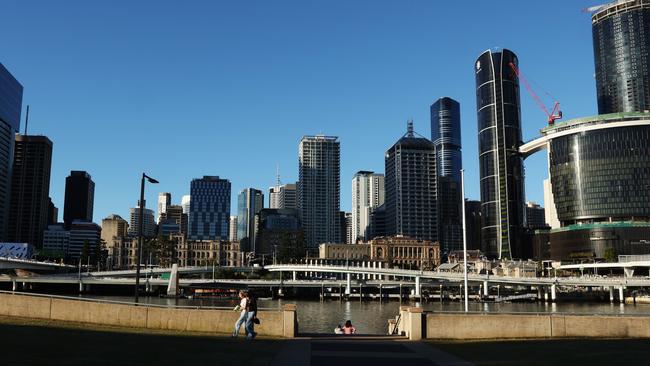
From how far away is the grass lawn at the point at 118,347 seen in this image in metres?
18.4

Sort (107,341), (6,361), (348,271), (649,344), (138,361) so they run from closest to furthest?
(6,361), (138,361), (107,341), (649,344), (348,271)

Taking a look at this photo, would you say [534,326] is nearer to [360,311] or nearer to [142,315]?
[142,315]

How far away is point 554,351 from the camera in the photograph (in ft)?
76.1

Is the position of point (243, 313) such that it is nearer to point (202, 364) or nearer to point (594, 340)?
point (202, 364)

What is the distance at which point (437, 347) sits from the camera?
25328 mm

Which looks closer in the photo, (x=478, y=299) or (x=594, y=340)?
(x=594, y=340)

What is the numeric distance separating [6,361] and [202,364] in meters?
5.51

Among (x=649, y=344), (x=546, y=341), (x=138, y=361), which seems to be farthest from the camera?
(x=546, y=341)

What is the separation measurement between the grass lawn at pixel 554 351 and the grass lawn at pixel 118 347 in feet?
25.1

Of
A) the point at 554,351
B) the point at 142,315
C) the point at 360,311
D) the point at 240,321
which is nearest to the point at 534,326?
the point at 554,351

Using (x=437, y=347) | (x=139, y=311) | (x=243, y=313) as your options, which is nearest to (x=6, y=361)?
(x=243, y=313)

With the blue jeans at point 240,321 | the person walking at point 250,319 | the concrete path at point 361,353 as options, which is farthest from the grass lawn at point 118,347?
the concrete path at point 361,353

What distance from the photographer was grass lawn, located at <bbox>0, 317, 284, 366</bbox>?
18375 mm

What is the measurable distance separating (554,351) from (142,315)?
1921 cm
